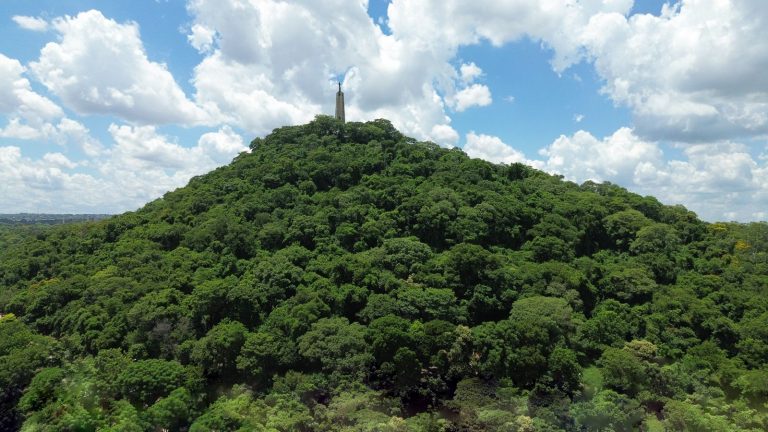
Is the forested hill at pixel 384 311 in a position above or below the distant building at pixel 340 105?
below

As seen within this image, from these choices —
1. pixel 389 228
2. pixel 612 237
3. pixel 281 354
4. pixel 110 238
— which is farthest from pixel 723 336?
pixel 110 238

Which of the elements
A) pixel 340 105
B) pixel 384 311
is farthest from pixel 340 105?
pixel 384 311

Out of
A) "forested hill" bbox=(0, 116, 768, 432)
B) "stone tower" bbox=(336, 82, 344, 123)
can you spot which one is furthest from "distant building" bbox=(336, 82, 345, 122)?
"forested hill" bbox=(0, 116, 768, 432)

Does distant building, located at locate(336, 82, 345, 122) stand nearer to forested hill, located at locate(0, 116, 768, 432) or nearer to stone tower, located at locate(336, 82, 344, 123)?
stone tower, located at locate(336, 82, 344, 123)

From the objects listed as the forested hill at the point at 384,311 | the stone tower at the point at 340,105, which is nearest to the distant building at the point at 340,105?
the stone tower at the point at 340,105

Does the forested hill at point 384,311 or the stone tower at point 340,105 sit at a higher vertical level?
the stone tower at point 340,105

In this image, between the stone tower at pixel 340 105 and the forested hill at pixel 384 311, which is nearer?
the forested hill at pixel 384 311

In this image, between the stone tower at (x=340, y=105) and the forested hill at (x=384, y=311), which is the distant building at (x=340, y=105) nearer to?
the stone tower at (x=340, y=105)

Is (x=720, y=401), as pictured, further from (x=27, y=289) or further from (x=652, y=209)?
(x=27, y=289)

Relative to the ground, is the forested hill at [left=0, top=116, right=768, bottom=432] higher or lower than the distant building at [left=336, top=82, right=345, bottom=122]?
lower
